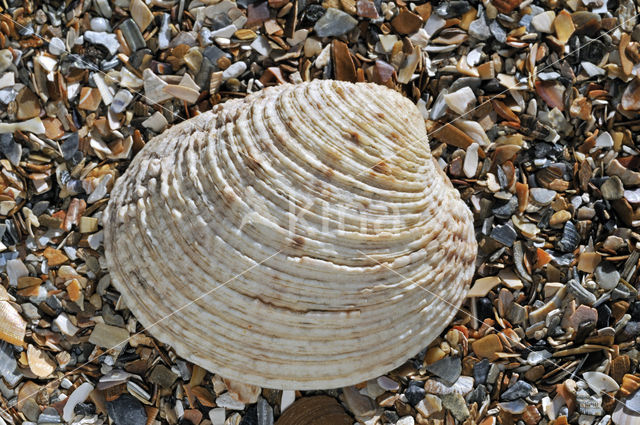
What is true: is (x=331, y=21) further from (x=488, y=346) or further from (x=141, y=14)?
(x=488, y=346)

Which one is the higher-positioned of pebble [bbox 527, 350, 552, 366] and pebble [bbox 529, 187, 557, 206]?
pebble [bbox 529, 187, 557, 206]

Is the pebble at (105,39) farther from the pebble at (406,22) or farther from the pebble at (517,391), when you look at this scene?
the pebble at (517,391)

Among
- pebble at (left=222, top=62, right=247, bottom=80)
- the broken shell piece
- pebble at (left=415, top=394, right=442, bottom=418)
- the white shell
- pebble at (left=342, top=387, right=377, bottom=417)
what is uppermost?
pebble at (left=222, top=62, right=247, bottom=80)

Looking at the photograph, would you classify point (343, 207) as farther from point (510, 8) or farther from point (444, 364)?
point (510, 8)

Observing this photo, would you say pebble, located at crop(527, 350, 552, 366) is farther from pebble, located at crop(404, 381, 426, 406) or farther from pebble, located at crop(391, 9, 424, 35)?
pebble, located at crop(391, 9, 424, 35)

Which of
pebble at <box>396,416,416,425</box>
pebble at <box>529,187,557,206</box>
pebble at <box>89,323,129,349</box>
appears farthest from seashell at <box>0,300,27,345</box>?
pebble at <box>529,187,557,206</box>

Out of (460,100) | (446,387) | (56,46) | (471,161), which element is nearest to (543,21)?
(460,100)
